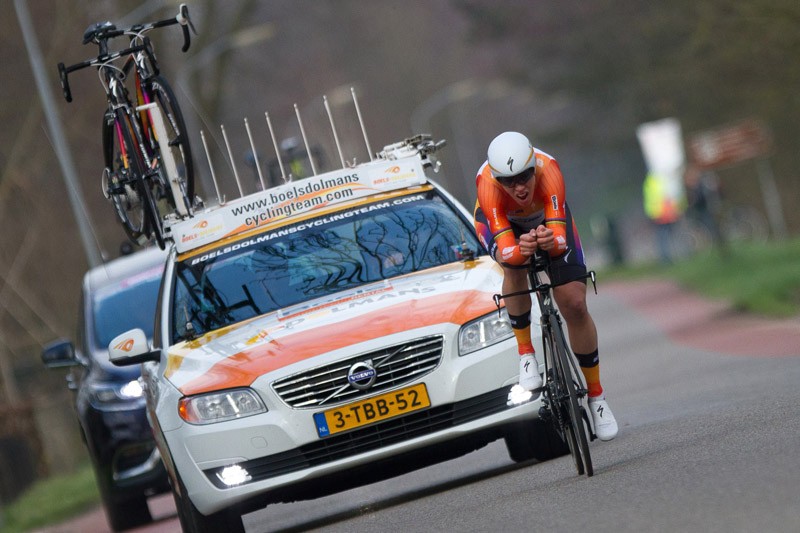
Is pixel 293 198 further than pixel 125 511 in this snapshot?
No

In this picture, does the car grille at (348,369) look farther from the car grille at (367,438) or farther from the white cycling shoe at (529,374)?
the white cycling shoe at (529,374)

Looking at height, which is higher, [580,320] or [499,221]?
[499,221]

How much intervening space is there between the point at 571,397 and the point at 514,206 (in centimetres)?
109

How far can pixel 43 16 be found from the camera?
36406 mm

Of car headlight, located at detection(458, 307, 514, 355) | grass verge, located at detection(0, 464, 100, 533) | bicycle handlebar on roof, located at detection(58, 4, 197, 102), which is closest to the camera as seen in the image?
car headlight, located at detection(458, 307, 514, 355)

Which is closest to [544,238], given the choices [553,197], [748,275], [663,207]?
[553,197]

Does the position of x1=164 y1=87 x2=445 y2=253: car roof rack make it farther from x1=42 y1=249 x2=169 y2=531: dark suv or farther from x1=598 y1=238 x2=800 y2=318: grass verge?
x1=598 y1=238 x2=800 y2=318: grass verge

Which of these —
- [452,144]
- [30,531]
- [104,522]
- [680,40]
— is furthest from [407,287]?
[452,144]

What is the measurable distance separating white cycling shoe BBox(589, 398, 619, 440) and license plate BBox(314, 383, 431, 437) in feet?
2.98

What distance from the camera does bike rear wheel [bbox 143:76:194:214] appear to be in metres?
12.8

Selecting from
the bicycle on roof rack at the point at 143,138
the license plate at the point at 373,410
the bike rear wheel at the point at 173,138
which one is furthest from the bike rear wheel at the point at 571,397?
the bike rear wheel at the point at 173,138

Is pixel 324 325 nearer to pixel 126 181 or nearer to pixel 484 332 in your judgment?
pixel 484 332

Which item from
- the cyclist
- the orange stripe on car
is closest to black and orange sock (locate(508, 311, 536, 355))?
the cyclist

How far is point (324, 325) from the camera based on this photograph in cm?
995
